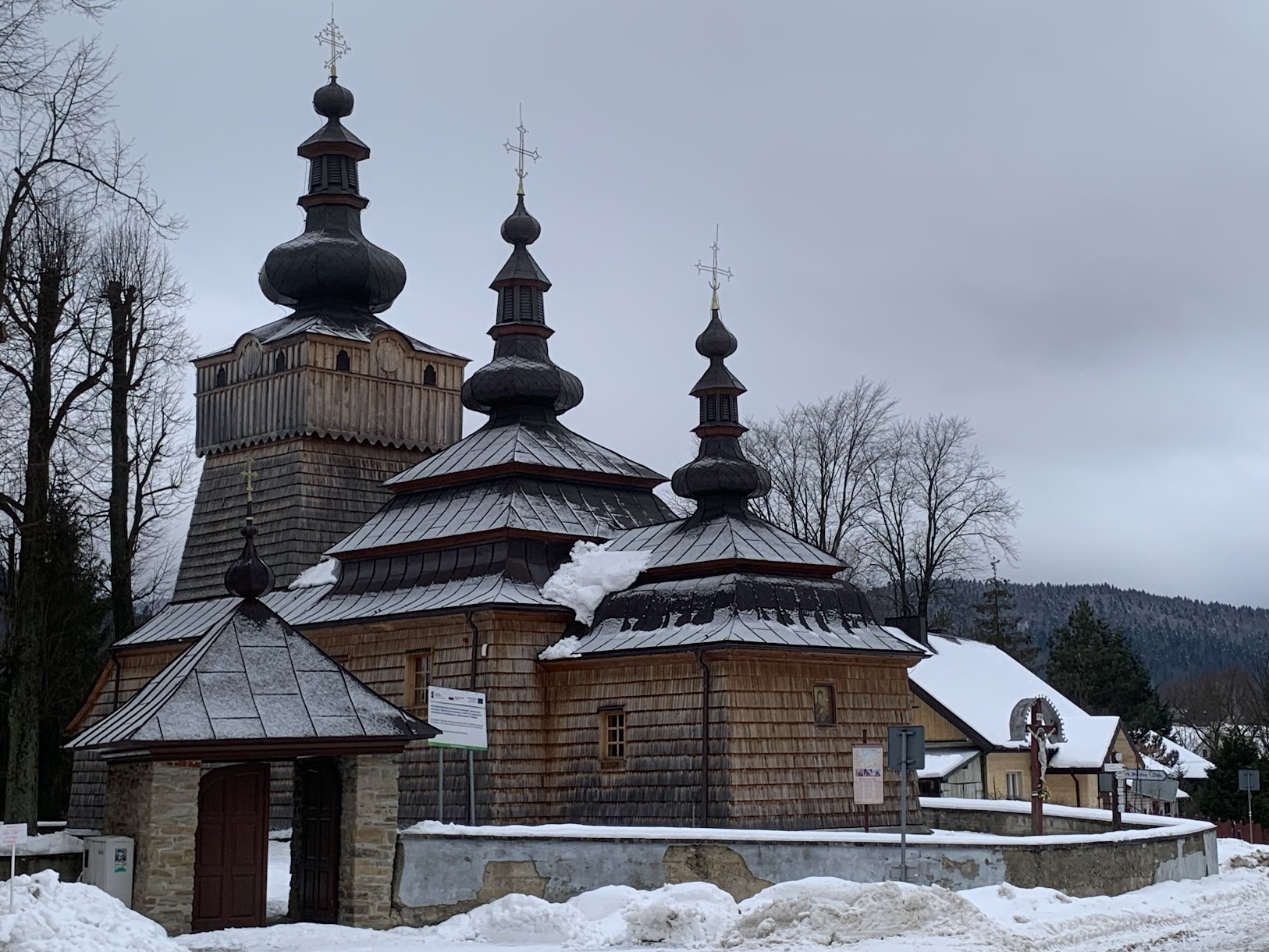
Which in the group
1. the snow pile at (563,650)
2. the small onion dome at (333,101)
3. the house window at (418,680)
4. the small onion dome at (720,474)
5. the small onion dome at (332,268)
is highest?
the small onion dome at (333,101)

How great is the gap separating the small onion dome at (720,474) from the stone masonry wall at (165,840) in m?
12.2

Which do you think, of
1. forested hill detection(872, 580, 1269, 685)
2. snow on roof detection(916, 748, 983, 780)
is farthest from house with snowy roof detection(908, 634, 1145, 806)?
forested hill detection(872, 580, 1269, 685)

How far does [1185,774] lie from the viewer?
58.3 meters

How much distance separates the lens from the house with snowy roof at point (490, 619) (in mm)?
20984

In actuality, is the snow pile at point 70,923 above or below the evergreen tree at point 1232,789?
below

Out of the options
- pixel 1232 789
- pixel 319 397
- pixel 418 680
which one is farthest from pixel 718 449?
pixel 1232 789

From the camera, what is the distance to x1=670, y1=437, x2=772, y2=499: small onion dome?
29562 mm

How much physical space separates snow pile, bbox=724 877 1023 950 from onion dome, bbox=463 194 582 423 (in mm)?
16123

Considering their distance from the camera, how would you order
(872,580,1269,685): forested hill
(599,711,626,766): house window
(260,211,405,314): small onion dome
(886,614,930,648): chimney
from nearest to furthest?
1. (599,711,626,766): house window
2. (260,211,405,314): small onion dome
3. (886,614,930,648): chimney
4. (872,580,1269,685): forested hill

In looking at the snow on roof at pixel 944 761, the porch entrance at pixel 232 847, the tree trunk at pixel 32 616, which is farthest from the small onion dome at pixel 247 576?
the snow on roof at pixel 944 761

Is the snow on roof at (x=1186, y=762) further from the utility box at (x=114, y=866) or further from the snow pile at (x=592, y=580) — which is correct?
the utility box at (x=114, y=866)

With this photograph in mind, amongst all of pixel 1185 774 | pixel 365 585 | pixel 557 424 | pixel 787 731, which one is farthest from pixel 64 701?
pixel 1185 774

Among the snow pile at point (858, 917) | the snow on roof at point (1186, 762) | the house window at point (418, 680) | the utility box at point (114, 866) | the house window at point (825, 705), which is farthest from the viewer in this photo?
the snow on roof at point (1186, 762)

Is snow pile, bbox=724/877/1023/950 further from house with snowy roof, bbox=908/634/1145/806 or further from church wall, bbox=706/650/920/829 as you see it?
house with snowy roof, bbox=908/634/1145/806
